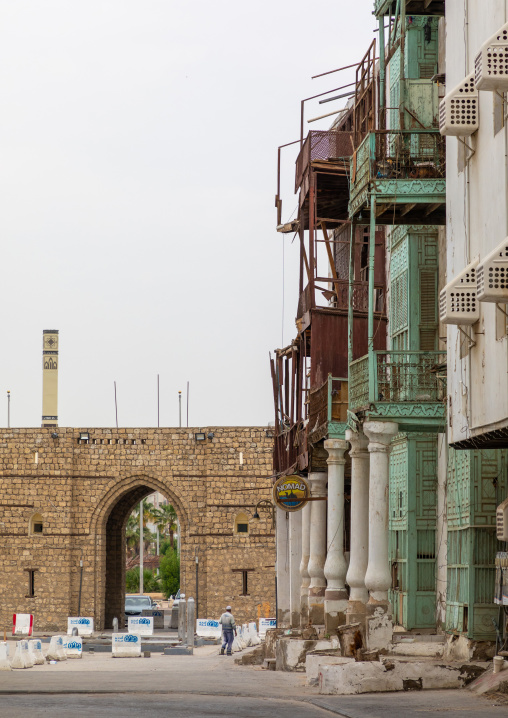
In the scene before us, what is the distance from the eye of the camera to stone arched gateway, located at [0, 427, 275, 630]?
42.7m

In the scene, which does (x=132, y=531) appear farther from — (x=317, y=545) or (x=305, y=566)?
(x=317, y=545)

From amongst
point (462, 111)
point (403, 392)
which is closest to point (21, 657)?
point (403, 392)

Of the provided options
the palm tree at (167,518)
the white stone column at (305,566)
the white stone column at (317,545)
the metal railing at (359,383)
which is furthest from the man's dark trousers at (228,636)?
the palm tree at (167,518)

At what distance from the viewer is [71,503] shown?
43.1 meters

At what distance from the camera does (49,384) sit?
55.3 m

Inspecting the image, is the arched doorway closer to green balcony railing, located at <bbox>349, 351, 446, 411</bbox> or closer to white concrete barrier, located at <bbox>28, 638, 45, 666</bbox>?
white concrete barrier, located at <bbox>28, 638, 45, 666</bbox>

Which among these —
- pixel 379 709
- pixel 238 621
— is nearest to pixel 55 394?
pixel 238 621

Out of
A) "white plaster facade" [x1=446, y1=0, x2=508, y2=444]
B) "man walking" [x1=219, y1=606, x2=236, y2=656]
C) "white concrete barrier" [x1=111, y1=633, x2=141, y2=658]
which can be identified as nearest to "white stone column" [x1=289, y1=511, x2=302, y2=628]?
→ "man walking" [x1=219, y1=606, x2=236, y2=656]

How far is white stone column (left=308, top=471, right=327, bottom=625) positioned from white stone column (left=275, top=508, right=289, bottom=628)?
560cm

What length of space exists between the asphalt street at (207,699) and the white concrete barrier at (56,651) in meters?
8.37

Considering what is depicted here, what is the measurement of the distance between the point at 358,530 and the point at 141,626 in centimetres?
1999

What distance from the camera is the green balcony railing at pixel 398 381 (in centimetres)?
1491

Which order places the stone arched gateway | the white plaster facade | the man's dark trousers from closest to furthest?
the white plaster facade → the man's dark trousers → the stone arched gateway

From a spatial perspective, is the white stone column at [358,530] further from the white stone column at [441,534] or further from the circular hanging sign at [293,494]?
the circular hanging sign at [293,494]
